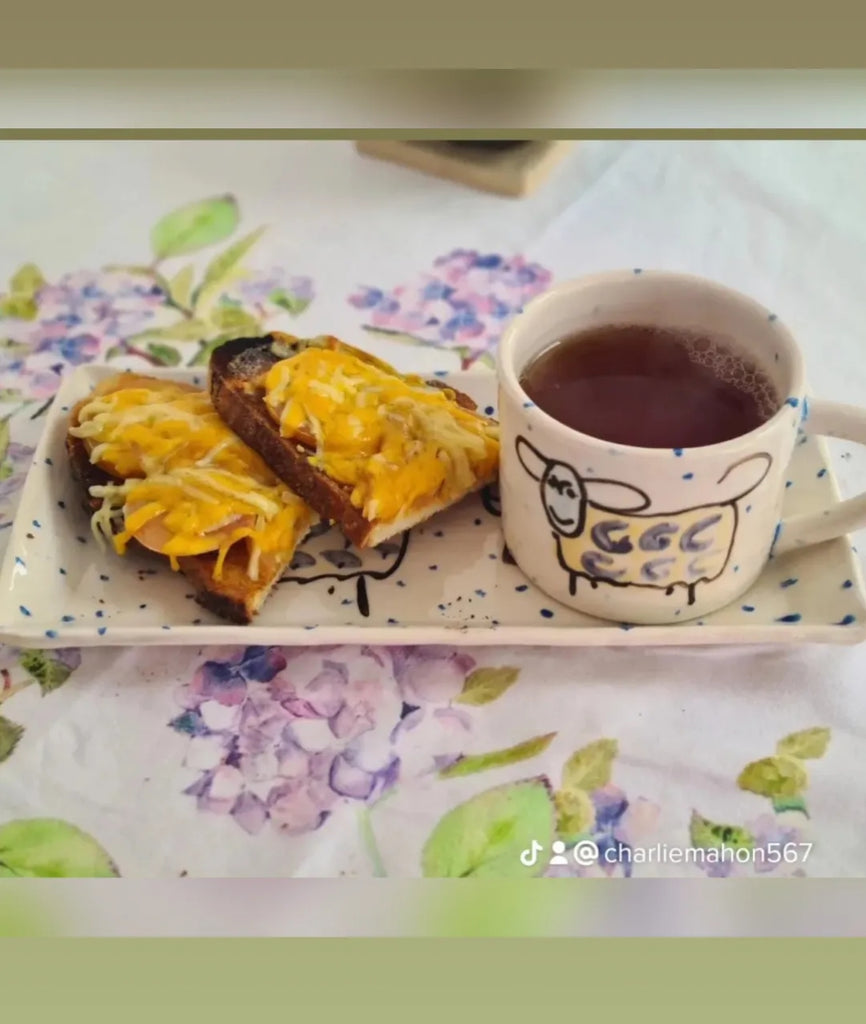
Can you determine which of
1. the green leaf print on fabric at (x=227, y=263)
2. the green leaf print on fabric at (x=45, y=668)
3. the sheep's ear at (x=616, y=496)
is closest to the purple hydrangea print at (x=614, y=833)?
the sheep's ear at (x=616, y=496)

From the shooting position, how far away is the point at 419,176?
159 cm

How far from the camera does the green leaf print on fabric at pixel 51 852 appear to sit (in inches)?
32.0

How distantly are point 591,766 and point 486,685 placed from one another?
12cm

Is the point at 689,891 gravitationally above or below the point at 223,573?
below

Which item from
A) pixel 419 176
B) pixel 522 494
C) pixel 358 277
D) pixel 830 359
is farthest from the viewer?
pixel 419 176

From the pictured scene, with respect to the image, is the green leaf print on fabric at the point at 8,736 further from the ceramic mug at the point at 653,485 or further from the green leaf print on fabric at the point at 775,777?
the green leaf print on fabric at the point at 775,777

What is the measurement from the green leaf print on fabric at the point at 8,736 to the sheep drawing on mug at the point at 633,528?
0.50 m

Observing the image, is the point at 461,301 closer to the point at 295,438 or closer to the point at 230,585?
the point at 295,438

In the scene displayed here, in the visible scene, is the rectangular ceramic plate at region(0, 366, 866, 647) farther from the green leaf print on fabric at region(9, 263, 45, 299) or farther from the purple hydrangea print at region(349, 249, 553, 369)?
the green leaf print on fabric at region(9, 263, 45, 299)

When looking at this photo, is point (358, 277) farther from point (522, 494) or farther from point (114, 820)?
point (114, 820)

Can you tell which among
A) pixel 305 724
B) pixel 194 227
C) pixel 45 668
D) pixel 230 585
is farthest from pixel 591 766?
pixel 194 227
